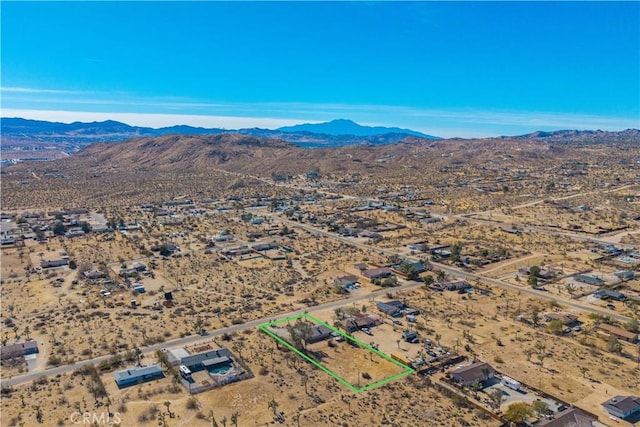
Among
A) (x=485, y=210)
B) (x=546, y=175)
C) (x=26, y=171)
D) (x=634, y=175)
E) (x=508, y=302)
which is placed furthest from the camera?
(x=26, y=171)

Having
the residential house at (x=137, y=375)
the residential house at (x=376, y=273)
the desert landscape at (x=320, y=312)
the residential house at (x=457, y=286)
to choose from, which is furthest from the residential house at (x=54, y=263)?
the residential house at (x=457, y=286)

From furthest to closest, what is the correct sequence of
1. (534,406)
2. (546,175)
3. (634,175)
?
1. (546,175)
2. (634,175)
3. (534,406)

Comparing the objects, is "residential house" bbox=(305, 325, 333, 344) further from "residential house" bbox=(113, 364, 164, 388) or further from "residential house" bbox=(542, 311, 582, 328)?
"residential house" bbox=(542, 311, 582, 328)

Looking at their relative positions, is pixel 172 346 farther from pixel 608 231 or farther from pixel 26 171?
pixel 26 171

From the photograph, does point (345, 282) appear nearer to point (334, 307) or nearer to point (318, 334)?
point (334, 307)

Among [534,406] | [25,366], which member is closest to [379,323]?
[534,406]

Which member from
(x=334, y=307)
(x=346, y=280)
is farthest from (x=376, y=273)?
(x=334, y=307)

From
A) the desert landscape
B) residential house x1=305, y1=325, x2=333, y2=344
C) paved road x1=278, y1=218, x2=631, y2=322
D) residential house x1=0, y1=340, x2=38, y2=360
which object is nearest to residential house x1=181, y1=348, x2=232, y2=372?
the desert landscape
